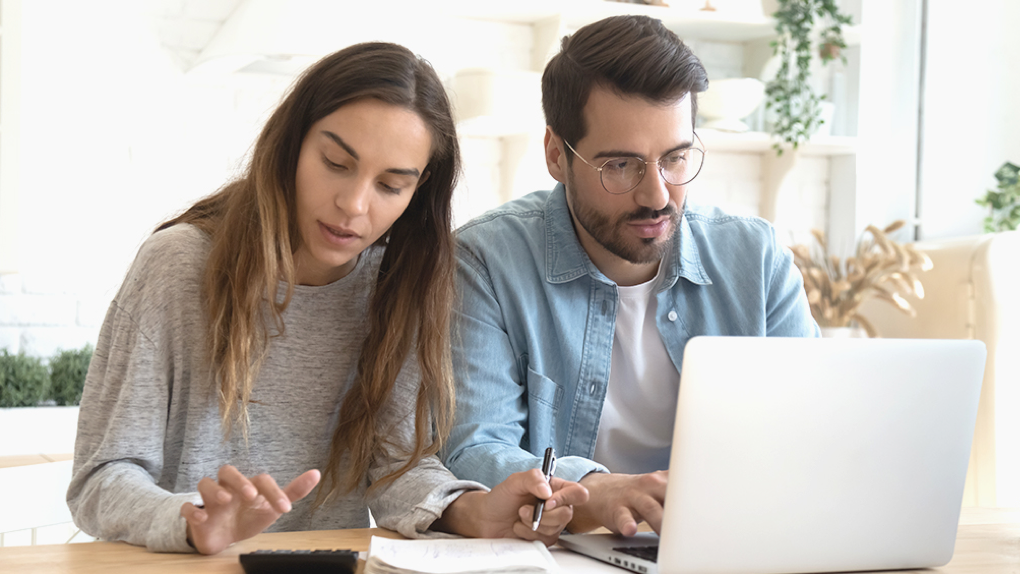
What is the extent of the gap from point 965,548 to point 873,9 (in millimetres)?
2360

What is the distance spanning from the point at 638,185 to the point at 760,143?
5.34 feet

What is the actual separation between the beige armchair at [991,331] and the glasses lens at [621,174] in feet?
4.65

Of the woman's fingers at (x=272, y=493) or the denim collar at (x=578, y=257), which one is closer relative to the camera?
the woman's fingers at (x=272, y=493)

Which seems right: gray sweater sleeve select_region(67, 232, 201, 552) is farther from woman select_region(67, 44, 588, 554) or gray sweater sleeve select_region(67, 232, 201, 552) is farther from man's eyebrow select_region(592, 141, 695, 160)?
man's eyebrow select_region(592, 141, 695, 160)

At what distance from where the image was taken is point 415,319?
51.5 inches

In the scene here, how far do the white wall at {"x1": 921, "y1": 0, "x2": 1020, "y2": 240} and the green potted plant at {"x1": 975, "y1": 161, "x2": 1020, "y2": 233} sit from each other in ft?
0.73

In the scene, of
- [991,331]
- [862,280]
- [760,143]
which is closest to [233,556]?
[991,331]

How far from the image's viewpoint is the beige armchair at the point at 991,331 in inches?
91.8

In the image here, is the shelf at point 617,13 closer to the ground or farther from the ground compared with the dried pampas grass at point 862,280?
farther from the ground

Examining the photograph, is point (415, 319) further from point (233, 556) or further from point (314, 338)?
point (233, 556)

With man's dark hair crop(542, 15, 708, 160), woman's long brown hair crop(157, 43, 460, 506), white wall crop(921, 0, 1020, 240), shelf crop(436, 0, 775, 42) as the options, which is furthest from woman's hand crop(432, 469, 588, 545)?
white wall crop(921, 0, 1020, 240)

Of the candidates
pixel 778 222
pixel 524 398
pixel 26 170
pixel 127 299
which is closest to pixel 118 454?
pixel 127 299

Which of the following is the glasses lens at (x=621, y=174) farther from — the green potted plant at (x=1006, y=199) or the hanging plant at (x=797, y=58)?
the green potted plant at (x=1006, y=199)

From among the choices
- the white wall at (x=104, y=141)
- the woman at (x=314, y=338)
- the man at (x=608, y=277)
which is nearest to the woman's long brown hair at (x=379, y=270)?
the woman at (x=314, y=338)
